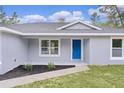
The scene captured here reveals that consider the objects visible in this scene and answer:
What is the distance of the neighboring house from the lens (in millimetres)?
14344

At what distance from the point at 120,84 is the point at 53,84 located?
2.98 metres

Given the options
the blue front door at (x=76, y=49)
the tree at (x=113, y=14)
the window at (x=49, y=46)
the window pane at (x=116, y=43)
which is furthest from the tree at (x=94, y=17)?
the window pane at (x=116, y=43)

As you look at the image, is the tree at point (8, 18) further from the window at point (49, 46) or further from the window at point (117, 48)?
the window at point (117, 48)

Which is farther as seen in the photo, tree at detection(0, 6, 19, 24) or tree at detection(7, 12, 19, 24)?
tree at detection(7, 12, 19, 24)

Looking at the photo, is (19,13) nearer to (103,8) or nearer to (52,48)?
(103,8)

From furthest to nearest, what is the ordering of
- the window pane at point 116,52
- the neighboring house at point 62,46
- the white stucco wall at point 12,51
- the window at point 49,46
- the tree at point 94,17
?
the tree at point 94,17
the window at point 49,46
the window pane at point 116,52
the neighboring house at point 62,46
the white stucco wall at point 12,51

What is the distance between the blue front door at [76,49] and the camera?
19125mm

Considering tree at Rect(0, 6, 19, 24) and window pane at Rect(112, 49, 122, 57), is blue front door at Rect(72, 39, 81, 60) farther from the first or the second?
tree at Rect(0, 6, 19, 24)

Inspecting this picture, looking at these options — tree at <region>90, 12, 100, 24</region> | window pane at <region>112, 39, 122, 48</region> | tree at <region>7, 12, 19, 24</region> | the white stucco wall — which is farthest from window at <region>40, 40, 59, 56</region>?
tree at <region>90, 12, 100, 24</region>

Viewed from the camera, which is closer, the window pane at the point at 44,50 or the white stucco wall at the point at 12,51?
the white stucco wall at the point at 12,51

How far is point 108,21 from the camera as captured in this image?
40.3 m

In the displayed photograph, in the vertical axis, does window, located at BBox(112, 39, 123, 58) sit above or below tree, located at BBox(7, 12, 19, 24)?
below
